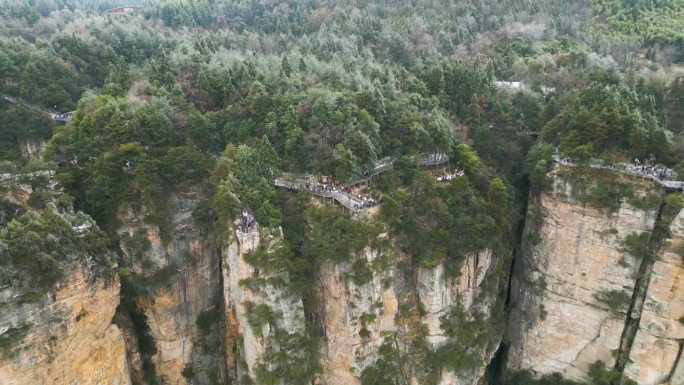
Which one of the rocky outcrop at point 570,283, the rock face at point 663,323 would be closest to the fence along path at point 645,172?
the rocky outcrop at point 570,283

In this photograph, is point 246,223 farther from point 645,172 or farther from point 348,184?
point 645,172

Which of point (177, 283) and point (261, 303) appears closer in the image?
point (261, 303)

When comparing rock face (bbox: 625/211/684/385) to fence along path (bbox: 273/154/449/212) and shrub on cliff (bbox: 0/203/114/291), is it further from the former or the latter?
shrub on cliff (bbox: 0/203/114/291)

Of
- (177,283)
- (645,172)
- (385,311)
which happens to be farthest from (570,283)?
(177,283)

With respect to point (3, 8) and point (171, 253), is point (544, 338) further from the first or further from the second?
point (3, 8)

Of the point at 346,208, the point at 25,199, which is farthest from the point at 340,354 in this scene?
the point at 25,199

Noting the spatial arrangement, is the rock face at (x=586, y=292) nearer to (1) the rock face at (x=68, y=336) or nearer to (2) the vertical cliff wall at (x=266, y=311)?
(2) the vertical cliff wall at (x=266, y=311)
